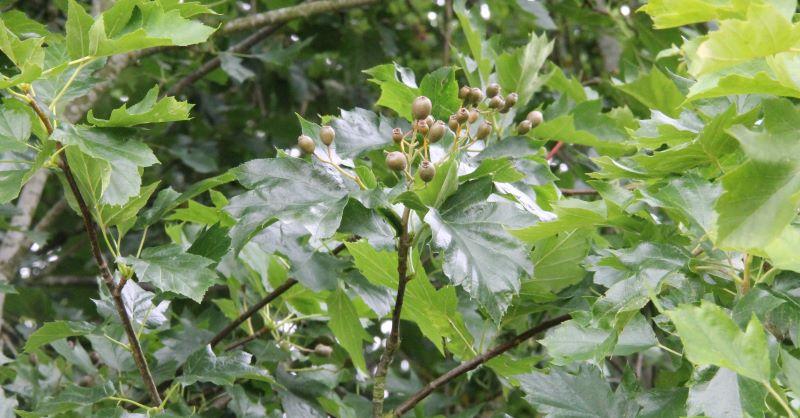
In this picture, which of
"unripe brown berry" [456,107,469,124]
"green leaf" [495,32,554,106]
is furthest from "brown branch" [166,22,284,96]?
Answer: "unripe brown berry" [456,107,469,124]

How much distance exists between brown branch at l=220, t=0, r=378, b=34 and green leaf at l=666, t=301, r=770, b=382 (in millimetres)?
1811

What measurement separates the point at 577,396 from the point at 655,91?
0.83 metres

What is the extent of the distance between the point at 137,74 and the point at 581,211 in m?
1.81

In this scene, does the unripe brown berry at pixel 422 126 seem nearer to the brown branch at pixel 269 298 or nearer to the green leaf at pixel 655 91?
the brown branch at pixel 269 298

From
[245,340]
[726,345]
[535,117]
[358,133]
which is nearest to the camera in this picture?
[726,345]

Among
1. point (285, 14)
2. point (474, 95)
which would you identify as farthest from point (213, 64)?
point (474, 95)

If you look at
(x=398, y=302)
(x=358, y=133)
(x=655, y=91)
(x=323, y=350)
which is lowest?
(x=323, y=350)

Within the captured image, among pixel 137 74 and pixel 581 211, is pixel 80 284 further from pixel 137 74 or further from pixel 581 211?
pixel 581 211

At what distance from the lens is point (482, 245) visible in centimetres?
117

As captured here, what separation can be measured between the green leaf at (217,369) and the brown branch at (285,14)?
119 centimetres

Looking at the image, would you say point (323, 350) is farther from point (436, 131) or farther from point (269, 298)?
point (436, 131)

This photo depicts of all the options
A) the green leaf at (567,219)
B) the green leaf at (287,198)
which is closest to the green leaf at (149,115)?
the green leaf at (287,198)

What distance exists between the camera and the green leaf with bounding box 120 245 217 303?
129 cm

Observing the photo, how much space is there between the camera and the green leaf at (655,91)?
1.88m
